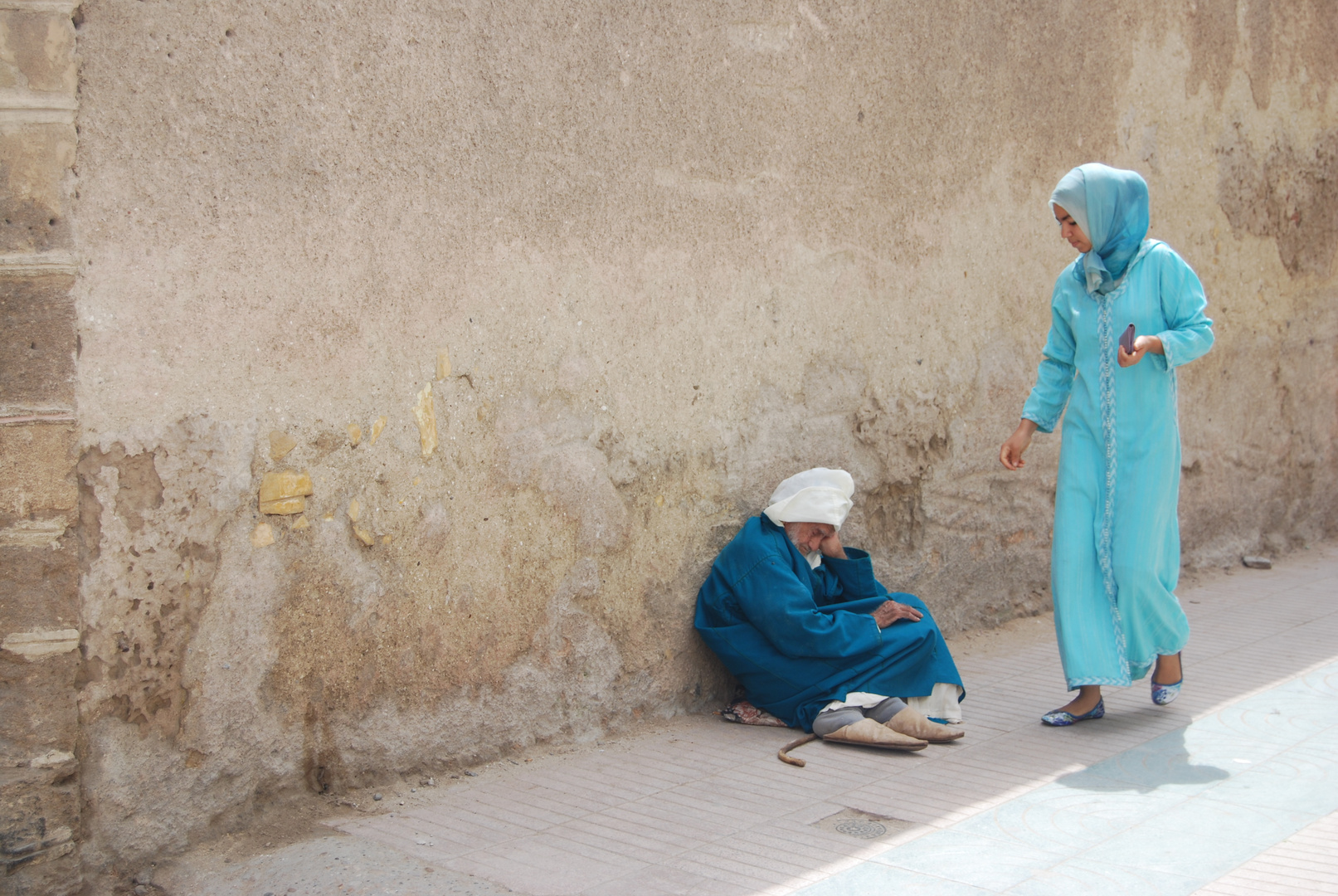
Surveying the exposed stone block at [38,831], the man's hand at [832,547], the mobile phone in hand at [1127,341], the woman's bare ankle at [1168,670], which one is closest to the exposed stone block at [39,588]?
the exposed stone block at [38,831]

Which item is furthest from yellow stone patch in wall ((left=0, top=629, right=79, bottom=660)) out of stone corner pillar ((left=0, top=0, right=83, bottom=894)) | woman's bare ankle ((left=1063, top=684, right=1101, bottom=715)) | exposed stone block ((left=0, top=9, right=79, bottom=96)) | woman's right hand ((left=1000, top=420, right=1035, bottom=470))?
woman's bare ankle ((left=1063, top=684, right=1101, bottom=715))

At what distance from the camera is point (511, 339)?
339 centimetres

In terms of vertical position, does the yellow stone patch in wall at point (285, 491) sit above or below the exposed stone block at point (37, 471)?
below

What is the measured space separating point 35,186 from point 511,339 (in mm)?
1224

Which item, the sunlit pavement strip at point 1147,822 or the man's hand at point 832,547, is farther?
the man's hand at point 832,547

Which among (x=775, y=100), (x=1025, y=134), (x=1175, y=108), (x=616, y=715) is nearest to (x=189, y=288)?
(x=616, y=715)

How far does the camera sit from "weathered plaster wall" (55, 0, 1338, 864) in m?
2.74

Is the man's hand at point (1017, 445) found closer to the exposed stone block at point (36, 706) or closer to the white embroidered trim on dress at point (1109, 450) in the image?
the white embroidered trim on dress at point (1109, 450)

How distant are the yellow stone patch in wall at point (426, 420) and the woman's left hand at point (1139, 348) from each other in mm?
1905

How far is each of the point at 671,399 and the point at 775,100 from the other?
1061 millimetres

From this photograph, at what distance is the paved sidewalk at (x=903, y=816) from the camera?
2.65 metres

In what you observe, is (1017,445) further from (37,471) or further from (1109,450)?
(37,471)

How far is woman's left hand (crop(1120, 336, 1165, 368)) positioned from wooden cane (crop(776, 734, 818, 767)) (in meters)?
1.39

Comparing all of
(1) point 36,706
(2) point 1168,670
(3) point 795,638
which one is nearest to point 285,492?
(1) point 36,706
